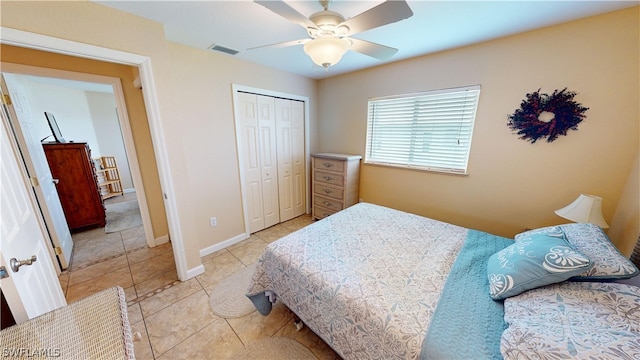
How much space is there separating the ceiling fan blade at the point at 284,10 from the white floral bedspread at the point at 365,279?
4.63 ft

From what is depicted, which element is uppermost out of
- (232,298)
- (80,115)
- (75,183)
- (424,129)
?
(80,115)

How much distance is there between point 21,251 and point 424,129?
3244 millimetres

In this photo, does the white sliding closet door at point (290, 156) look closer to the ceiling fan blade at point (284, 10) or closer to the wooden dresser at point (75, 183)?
the ceiling fan blade at point (284, 10)

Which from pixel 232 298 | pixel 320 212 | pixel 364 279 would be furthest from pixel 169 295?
pixel 320 212

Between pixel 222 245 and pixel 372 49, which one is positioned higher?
pixel 372 49

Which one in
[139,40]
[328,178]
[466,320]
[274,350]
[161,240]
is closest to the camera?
[466,320]

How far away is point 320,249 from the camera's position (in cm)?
147

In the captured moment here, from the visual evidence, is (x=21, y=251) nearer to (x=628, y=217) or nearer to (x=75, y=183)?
(x=75, y=183)

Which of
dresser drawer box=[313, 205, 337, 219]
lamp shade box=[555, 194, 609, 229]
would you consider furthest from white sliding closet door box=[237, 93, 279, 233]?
lamp shade box=[555, 194, 609, 229]

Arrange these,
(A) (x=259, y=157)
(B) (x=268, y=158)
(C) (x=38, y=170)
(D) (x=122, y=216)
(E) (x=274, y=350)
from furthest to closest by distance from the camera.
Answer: (D) (x=122, y=216) → (B) (x=268, y=158) → (A) (x=259, y=157) → (C) (x=38, y=170) → (E) (x=274, y=350)

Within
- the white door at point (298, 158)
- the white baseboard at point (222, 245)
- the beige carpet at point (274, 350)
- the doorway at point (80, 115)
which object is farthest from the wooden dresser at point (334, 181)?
the doorway at point (80, 115)

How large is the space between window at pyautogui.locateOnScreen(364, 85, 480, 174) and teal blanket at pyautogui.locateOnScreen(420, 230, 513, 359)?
143cm

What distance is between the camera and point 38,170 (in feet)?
6.88

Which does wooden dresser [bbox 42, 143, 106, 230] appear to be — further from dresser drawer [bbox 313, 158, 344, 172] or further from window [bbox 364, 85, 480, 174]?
window [bbox 364, 85, 480, 174]
